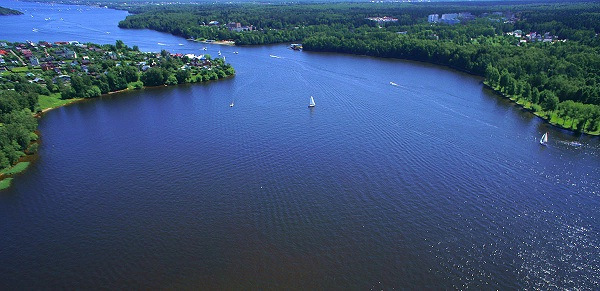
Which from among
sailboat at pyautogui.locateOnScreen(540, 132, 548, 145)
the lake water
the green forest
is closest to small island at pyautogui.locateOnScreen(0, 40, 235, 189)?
the lake water

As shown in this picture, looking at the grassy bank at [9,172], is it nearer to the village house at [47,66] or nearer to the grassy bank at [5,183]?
the grassy bank at [5,183]

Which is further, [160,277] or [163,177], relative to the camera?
[163,177]

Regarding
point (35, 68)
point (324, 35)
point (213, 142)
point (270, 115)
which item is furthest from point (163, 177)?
point (324, 35)

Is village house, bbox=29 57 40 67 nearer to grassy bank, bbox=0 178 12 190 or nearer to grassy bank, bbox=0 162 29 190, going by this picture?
grassy bank, bbox=0 162 29 190

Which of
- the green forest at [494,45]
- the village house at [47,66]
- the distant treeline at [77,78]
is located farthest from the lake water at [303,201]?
the village house at [47,66]

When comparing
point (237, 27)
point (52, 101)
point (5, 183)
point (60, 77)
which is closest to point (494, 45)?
point (237, 27)

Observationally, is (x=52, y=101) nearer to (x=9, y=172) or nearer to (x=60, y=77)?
(x=60, y=77)

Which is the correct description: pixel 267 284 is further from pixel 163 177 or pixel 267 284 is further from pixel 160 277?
pixel 163 177
